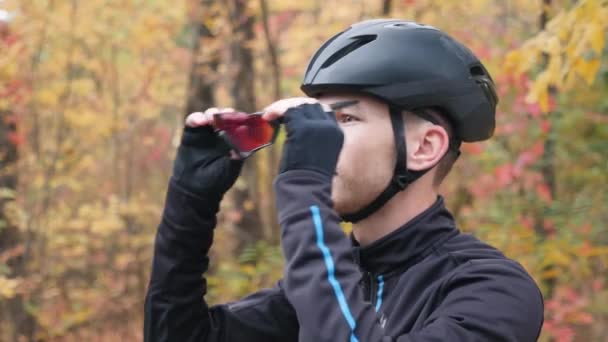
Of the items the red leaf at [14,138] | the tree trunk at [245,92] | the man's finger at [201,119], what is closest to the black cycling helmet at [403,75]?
the man's finger at [201,119]

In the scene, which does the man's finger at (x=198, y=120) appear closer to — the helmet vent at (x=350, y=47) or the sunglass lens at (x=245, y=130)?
the sunglass lens at (x=245, y=130)

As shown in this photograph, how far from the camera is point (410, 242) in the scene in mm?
2240

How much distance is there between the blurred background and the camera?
7.13m

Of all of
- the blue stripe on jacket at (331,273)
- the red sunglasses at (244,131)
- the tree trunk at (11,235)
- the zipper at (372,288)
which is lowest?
the tree trunk at (11,235)

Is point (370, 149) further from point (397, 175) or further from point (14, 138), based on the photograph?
point (14, 138)

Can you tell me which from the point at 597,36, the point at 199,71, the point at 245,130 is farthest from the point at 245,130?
the point at 199,71

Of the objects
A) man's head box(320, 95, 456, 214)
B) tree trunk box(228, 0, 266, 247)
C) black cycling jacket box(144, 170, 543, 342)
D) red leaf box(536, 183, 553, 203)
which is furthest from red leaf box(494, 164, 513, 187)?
man's head box(320, 95, 456, 214)

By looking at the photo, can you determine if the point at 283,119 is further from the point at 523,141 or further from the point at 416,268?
the point at 523,141

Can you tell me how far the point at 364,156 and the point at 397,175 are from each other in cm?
12

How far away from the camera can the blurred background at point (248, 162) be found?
7.13 meters

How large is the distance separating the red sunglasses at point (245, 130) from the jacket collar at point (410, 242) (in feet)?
1.25

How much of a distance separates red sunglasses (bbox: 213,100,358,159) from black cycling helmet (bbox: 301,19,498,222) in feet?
0.30

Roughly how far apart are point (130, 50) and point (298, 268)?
9.74 m

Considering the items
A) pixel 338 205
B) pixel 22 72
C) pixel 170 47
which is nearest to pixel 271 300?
pixel 338 205
